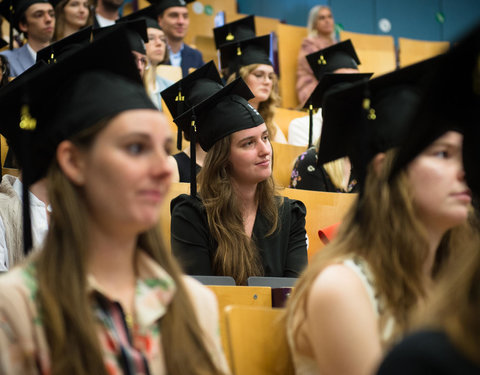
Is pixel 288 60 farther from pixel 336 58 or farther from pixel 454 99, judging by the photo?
pixel 454 99

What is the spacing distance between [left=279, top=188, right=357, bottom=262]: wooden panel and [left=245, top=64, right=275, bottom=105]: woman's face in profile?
1.57 m

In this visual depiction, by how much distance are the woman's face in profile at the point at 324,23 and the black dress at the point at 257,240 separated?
16.3 feet

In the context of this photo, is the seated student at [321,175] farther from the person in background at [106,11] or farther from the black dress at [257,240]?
the person in background at [106,11]

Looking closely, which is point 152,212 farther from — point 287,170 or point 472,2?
point 472,2

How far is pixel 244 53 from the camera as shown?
5.93 meters

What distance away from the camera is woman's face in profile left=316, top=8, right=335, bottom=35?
26.6 ft

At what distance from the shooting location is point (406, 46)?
9242mm

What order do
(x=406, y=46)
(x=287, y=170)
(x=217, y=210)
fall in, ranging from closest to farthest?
(x=217, y=210), (x=287, y=170), (x=406, y=46)

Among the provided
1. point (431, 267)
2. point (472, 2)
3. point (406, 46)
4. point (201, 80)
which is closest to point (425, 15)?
point (472, 2)

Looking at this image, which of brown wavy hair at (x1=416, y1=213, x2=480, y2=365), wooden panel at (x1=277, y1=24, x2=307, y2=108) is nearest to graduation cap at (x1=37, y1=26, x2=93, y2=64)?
brown wavy hair at (x1=416, y1=213, x2=480, y2=365)

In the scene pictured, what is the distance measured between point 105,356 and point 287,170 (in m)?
3.56

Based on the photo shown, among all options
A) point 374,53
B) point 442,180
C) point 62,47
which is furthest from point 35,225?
point 374,53

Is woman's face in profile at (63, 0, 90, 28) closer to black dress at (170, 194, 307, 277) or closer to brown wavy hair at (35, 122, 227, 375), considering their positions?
black dress at (170, 194, 307, 277)

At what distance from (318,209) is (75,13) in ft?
10.9
